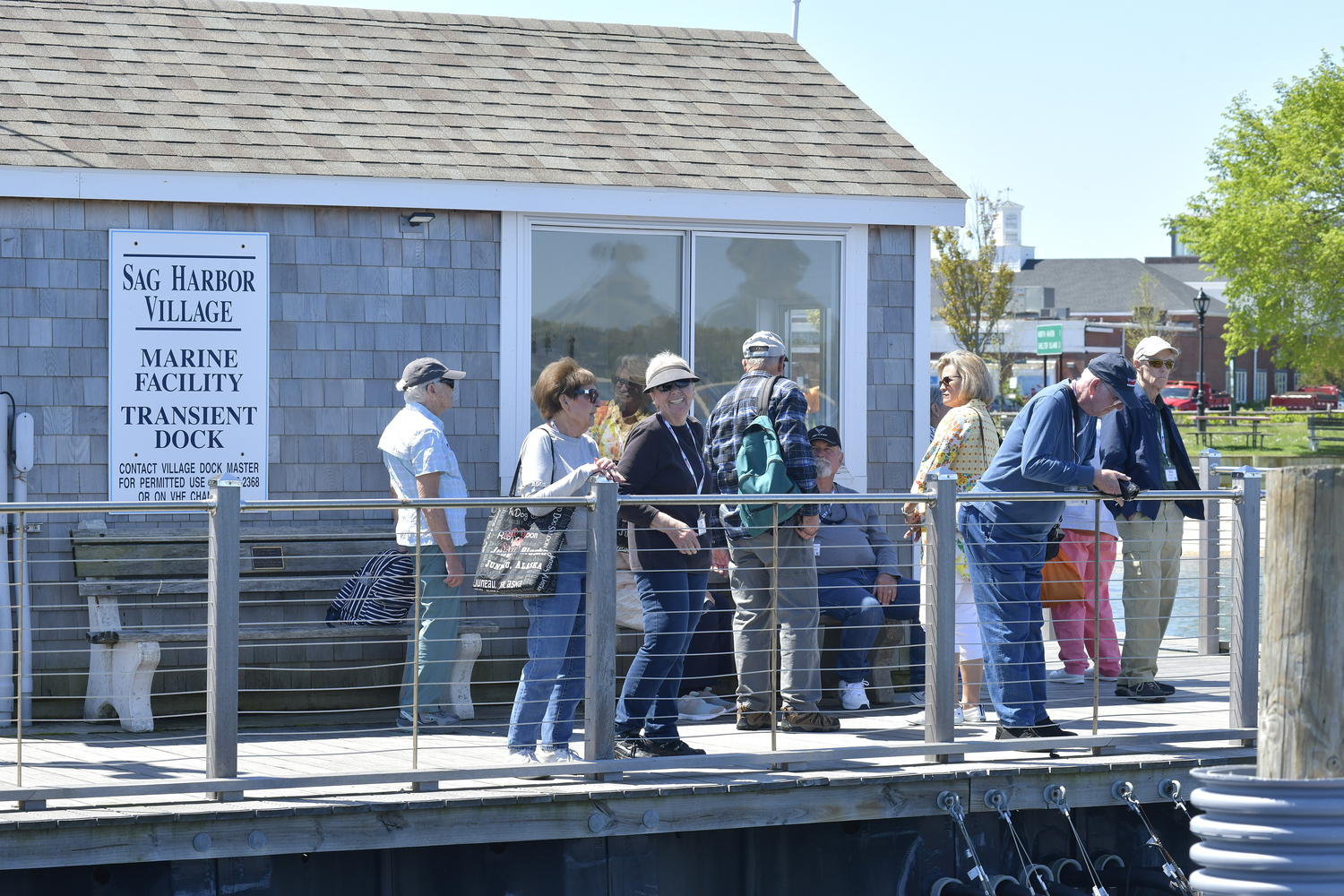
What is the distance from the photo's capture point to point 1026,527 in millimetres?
6047

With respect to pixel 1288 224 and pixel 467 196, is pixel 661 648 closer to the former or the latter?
pixel 467 196

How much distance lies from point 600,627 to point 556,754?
1.98 feet

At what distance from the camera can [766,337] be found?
6.12 meters

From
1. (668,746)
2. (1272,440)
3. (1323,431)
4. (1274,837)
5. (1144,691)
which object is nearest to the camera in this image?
(1274,837)

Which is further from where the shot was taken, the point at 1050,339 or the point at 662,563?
the point at 1050,339

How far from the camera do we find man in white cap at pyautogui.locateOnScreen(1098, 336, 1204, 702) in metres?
7.09

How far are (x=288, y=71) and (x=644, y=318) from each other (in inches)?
96.6

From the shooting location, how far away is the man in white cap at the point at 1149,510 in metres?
7.09

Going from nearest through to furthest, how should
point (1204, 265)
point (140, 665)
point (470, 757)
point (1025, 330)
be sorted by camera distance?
point (470, 757) → point (140, 665) → point (1204, 265) → point (1025, 330)

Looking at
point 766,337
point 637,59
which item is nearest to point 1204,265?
point 637,59

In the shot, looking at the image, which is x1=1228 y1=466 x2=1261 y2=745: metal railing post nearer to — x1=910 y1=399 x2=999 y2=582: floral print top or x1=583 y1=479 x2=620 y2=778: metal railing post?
x1=910 y1=399 x2=999 y2=582: floral print top

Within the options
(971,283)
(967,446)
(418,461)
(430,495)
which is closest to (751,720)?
(967,446)

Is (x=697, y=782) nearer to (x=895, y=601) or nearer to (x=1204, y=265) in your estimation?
(x=895, y=601)

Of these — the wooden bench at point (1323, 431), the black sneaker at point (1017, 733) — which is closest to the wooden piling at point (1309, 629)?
the black sneaker at point (1017, 733)
